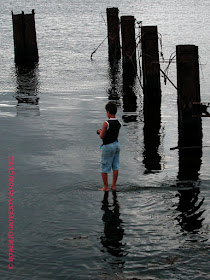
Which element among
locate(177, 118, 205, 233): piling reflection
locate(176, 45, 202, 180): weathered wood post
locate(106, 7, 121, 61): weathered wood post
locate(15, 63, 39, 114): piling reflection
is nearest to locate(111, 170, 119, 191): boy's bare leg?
locate(177, 118, 205, 233): piling reflection

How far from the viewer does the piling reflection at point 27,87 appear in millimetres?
17453

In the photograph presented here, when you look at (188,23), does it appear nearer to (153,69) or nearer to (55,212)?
(153,69)

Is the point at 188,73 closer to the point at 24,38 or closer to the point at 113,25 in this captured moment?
the point at 113,25

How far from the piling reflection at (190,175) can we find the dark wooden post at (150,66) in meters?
3.93

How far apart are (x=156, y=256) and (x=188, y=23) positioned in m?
43.2

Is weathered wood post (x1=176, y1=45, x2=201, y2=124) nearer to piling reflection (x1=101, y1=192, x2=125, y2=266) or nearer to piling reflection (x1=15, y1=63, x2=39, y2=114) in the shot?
piling reflection (x1=101, y1=192, x2=125, y2=266)

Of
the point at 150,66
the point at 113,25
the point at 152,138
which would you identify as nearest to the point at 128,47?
the point at 113,25

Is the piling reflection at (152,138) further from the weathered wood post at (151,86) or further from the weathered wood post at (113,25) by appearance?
the weathered wood post at (113,25)

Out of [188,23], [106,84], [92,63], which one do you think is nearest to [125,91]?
[106,84]

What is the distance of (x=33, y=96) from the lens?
18.8 meters

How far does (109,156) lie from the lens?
387 inches

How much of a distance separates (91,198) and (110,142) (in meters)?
0.95

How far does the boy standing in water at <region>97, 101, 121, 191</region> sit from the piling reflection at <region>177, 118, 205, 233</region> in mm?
1200

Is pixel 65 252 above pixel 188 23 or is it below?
below
